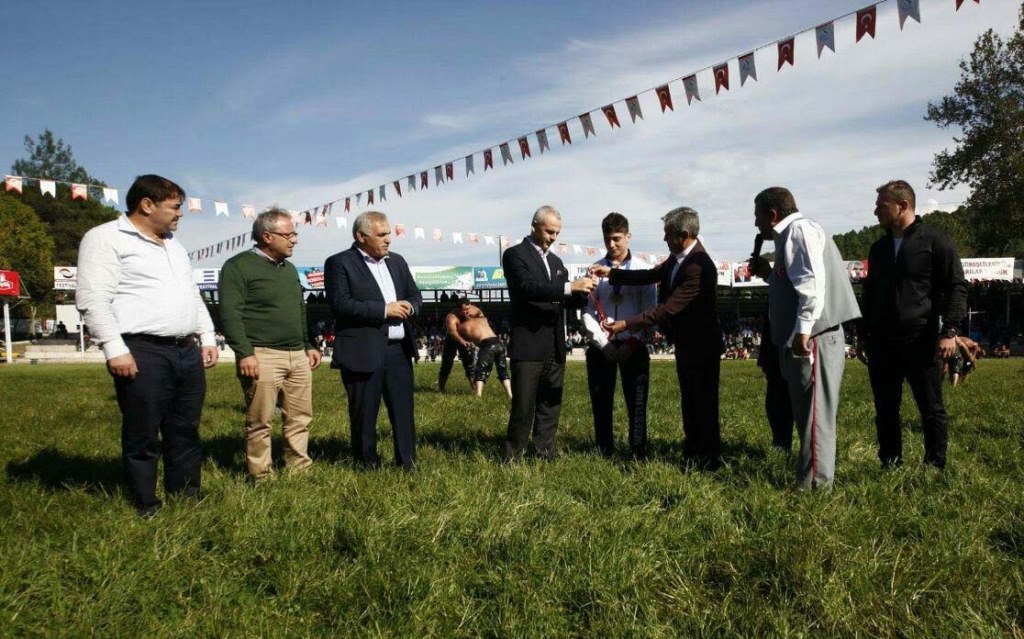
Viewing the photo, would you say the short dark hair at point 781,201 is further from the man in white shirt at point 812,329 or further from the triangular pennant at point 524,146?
the triangular pennant at point 524,146

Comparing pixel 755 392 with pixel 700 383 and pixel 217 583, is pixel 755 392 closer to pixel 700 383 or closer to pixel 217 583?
pixel 700 383

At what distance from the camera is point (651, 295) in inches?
206

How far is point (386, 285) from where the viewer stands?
505 centimetres

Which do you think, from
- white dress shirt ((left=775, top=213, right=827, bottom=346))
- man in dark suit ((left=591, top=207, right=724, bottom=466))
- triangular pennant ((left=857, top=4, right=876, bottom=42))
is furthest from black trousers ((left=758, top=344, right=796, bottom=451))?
triangular pennant ((left=857, top=4, right=876, bottom=42))

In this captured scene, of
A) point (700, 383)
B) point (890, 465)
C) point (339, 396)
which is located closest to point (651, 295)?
point (700, 383)

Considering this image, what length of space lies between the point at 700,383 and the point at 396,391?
6.80 feet

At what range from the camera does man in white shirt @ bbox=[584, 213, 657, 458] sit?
508 centimetres

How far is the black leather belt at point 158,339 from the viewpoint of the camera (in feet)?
12.5

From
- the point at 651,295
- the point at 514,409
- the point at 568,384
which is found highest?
the point at 651,295

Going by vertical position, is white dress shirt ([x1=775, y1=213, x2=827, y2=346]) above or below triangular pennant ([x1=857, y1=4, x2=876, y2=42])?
below

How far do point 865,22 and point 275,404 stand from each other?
7.62 m

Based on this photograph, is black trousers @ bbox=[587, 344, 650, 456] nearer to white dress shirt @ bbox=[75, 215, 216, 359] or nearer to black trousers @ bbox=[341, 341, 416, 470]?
black trousers @ bbox=[341, 341, 416, 470]

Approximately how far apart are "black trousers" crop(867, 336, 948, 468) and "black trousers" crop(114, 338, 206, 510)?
427 cm

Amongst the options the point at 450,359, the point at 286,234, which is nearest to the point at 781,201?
the point at 286,234
